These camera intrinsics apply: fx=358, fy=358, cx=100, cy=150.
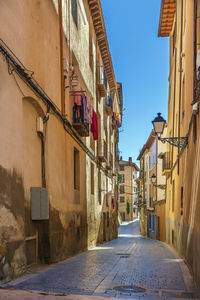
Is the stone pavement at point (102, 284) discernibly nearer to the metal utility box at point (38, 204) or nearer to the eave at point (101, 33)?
the metal utility box at point (38, 204)

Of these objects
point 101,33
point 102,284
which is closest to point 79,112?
point 102,284

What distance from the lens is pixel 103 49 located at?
2344cm

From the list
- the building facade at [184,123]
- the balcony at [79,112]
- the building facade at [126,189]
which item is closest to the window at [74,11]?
the balcony at [79,112]

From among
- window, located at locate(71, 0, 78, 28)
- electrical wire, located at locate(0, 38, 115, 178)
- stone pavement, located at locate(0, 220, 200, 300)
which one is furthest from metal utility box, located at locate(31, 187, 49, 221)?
window, located at locate(71, 0, 78, 28)

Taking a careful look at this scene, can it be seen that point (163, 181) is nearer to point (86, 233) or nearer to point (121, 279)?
point (86, 233)

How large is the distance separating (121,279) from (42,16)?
6.87m

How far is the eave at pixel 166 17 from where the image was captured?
17875 millimetres

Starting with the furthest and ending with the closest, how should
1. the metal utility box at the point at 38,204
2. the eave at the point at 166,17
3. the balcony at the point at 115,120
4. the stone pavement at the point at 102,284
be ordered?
the balcony at the point at 115,120
the eave at the point at 166,17
the metal utility box at the point at 38,204
the stone pavement at the point at 102,284

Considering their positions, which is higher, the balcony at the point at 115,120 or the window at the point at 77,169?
the balcony at the point at 115,120

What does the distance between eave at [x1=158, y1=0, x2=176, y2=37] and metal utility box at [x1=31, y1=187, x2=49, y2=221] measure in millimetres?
13224

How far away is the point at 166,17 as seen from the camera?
19266mm

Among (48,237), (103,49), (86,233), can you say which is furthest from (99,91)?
(48,237)

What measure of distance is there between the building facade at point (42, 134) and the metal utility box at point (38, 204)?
0.02 meters

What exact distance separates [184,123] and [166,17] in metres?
9.28
